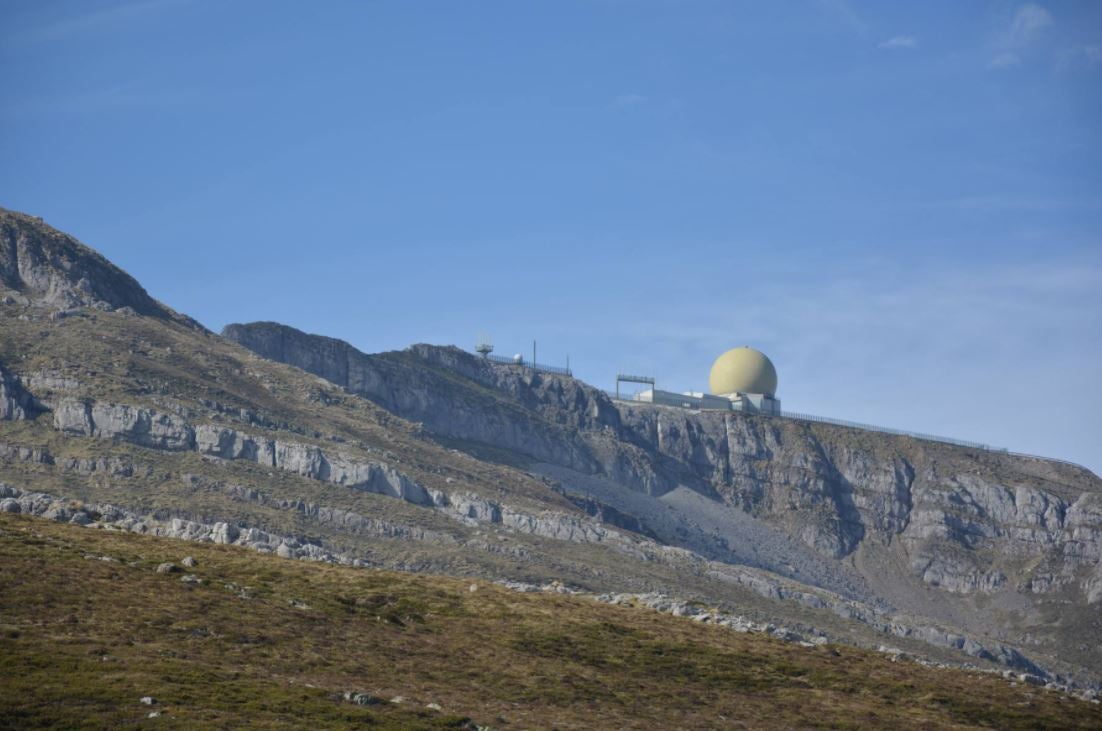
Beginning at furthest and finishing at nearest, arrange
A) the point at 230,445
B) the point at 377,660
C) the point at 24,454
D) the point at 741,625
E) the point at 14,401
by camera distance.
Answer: the point at 230,445 < the point at 14,401 < the point at 24,454 < the point at 741,625 < the point at 377,660

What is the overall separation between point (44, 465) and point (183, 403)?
1227 inches

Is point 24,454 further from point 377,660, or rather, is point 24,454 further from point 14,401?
point 377,660

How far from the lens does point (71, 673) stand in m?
57.8

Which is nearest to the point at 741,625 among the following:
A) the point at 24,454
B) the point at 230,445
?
the point at 24,454

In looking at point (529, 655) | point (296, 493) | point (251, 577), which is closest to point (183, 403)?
point (296, 493)

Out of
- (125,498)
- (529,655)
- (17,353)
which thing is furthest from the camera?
(17,353)

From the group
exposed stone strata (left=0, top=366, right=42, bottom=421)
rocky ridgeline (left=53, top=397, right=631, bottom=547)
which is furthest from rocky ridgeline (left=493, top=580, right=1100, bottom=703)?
exposed stone strata (left=0, top=366, right=42, bottom=421)

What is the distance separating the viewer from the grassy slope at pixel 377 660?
191 ft

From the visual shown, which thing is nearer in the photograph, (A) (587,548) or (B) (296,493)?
(B) (296,493)

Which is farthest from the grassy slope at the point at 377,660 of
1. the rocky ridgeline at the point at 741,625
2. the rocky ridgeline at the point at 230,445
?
the rocky ridgeline at the point at 230,445

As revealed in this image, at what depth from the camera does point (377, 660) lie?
7269 centimetres

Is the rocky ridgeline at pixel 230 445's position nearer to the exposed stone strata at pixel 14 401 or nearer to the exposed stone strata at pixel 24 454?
the exposed stone strata at pixel 14 401

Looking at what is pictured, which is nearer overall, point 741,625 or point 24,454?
point 741,625

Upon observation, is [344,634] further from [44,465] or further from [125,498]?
[44,465]
